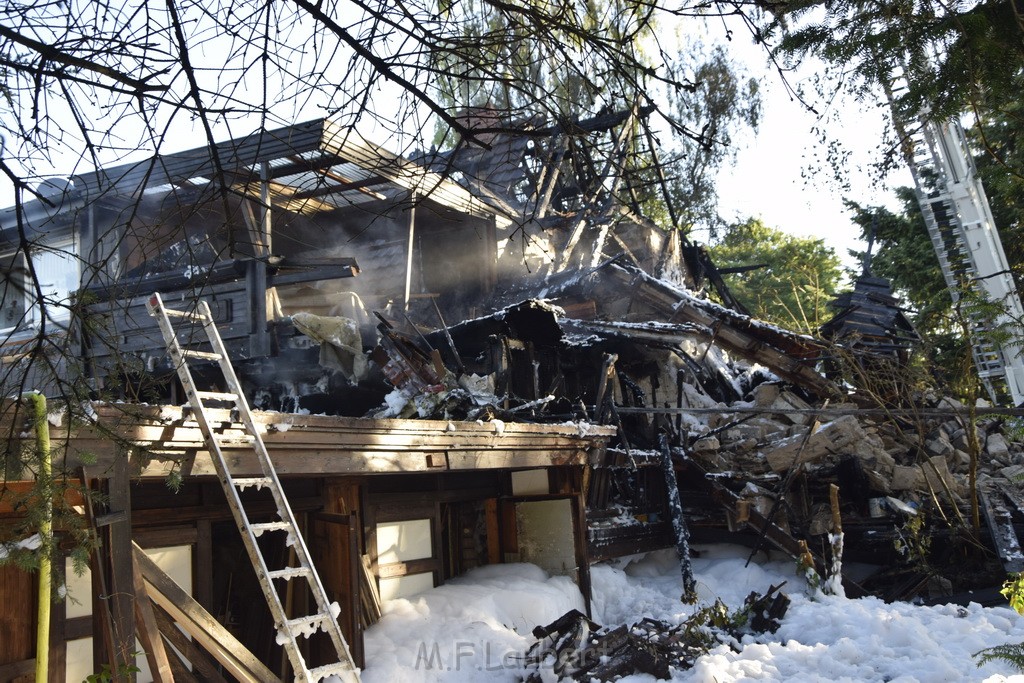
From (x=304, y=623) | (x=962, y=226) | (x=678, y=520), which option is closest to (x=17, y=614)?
(x=304, y=623)

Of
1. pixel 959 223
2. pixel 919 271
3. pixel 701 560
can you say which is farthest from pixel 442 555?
pixel 919 271

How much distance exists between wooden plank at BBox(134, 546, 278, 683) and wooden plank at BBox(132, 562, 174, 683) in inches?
3.5

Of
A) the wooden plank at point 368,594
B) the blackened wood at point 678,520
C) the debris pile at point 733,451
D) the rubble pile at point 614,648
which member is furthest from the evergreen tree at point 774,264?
the wooden plank at point 368,594

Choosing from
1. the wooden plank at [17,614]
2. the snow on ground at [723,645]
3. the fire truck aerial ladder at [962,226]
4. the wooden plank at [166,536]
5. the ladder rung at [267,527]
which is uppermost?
the fire truck aerial ladder at [962,226]

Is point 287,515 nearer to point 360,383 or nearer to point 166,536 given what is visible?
point 166,536

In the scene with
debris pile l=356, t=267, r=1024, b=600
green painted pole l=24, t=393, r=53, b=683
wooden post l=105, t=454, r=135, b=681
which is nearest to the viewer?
green painted pole l=24, t=393, r=53, b=683

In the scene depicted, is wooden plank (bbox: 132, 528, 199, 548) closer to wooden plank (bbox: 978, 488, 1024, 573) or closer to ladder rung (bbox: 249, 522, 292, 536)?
ladder rung (bbox: 249, 522, 292, 536)

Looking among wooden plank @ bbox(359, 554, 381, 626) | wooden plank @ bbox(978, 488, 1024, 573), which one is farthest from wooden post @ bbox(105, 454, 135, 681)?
wooden plank @ bbox(978, 488, 1024, 573)

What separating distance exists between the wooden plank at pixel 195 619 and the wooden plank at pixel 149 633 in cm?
9

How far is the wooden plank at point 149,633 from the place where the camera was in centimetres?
488

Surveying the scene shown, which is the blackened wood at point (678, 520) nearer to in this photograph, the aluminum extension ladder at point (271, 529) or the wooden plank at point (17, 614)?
the aluminum extension ladder at point (271, 529)

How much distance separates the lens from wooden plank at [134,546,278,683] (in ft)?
16.8

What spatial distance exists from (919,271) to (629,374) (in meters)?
12.1

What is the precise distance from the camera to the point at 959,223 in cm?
2153
